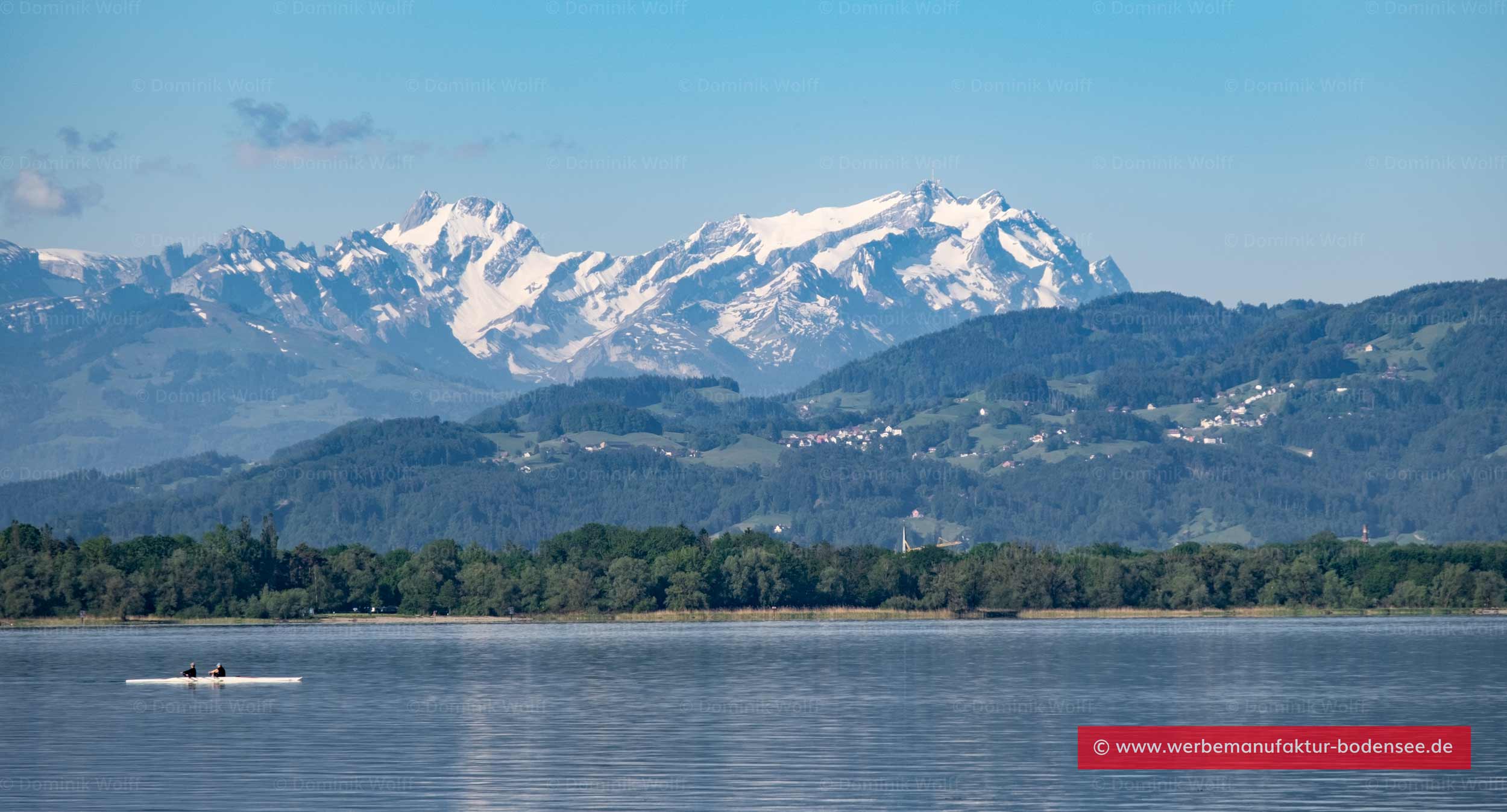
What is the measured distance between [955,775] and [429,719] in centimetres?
3551

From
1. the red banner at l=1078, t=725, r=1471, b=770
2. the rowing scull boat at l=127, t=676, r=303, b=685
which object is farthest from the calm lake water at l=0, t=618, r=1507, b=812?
the red banner at l=1078, t=725, r=1471, b=770

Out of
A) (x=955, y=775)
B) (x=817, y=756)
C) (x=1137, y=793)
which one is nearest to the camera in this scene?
(x=1137, y=793)

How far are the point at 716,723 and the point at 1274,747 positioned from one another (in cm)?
2761

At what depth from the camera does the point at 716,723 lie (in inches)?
3762

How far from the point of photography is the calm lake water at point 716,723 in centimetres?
6981

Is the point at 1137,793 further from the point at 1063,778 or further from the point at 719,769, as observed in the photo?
the point at 719,769

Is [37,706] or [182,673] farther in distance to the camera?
[182,673]

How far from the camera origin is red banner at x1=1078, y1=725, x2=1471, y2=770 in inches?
3022

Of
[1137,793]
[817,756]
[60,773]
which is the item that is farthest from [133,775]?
[1137,793]

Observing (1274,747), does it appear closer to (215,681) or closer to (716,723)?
(716,723)

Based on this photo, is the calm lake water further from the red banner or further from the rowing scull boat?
the red banner

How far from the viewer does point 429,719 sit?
328 ft

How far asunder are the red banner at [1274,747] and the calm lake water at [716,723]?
1.57 meters

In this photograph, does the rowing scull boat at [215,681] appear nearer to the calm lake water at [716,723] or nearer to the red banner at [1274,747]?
the calm lake water at [716,723]
